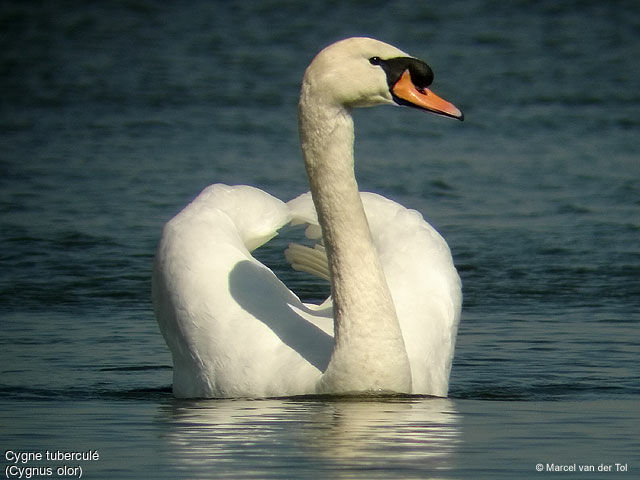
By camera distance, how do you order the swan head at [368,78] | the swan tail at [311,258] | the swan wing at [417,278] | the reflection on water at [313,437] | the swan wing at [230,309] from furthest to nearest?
the swan tail at [311,258] < the swan wing at [417,278] < the swan wing at [230,309] < the swan head at [368,78] < the reflection on water at [313,437]

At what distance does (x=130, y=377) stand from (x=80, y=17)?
71.9 ft

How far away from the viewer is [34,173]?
55.5 feet

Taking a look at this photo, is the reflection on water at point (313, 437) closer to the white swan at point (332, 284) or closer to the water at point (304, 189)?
the water at point (304, 189)

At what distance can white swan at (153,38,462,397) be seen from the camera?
7.70 metres

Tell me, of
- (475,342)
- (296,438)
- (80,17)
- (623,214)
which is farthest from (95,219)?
(80,17)

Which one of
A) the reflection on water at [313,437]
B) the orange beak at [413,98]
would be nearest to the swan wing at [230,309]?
the reflection on water at [313,437]

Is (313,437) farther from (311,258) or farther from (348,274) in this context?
(311,258)

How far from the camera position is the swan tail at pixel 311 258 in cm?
921

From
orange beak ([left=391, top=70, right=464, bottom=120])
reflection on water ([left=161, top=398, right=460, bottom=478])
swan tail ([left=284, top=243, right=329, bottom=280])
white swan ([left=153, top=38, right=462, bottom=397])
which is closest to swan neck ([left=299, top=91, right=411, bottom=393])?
white swan ([left=153, top=38, right=462, bottom=397])

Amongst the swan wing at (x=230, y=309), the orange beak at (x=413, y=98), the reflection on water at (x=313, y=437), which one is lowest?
the reflection on water at (x=313, y=437)

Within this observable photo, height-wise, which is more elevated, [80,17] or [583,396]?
[80,17]

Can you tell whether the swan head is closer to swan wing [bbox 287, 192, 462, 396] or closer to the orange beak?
the orange beak

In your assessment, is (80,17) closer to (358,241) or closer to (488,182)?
(488,182)

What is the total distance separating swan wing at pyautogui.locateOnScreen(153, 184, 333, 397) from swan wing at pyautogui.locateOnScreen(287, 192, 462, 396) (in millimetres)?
369
